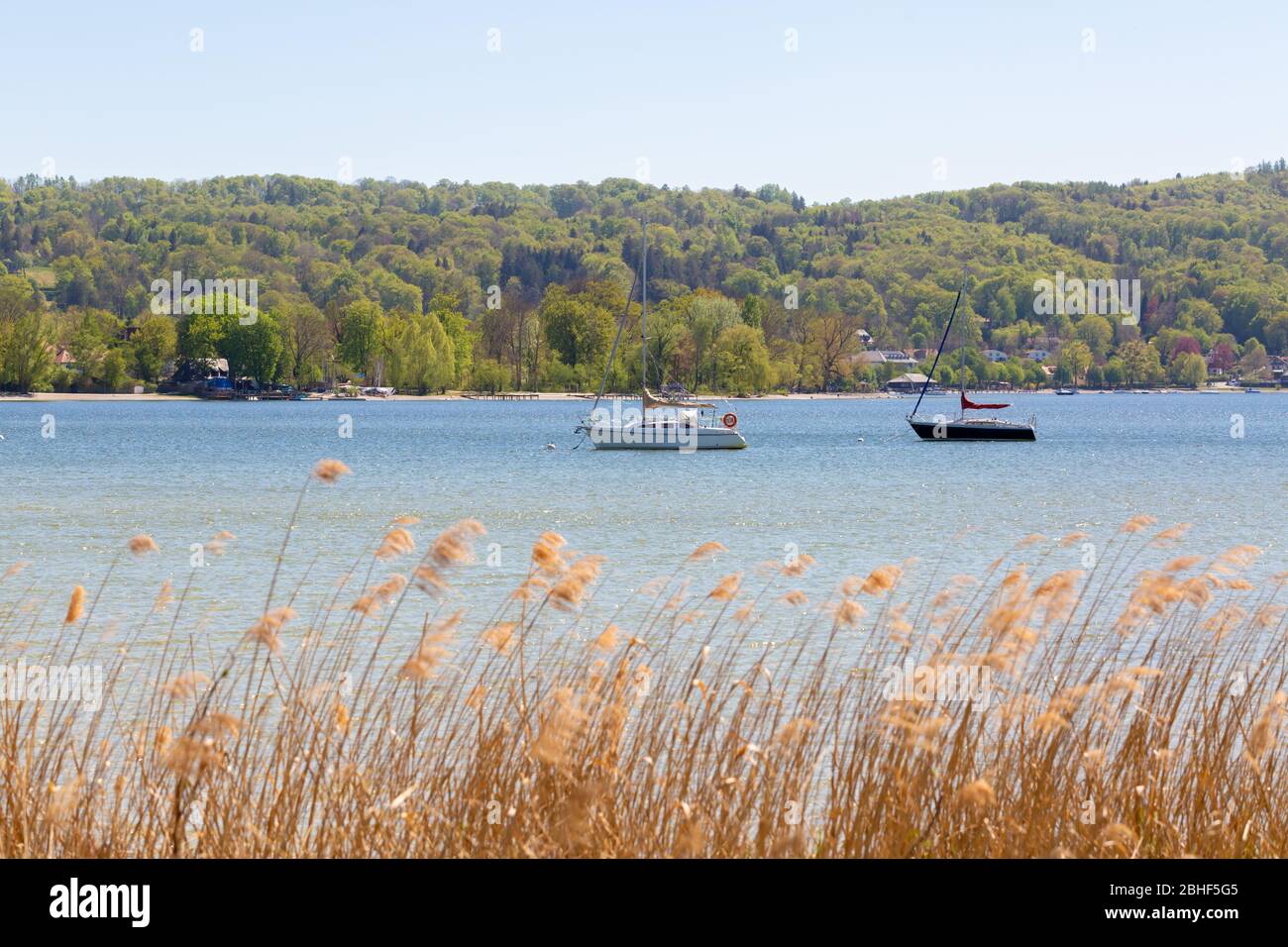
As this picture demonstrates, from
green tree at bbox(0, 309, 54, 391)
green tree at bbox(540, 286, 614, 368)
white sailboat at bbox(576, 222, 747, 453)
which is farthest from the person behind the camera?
green tree at bbox(540, 286, 614, 368)

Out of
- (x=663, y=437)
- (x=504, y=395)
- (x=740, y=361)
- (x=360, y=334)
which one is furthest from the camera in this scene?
(x=504, y=395)

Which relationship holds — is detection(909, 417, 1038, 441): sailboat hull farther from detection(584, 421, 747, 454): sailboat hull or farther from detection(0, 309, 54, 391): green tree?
detection(0, 309, 54, 391): green tree

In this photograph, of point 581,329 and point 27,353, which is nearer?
point 27,353

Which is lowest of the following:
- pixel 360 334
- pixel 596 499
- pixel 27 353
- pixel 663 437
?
pixel 596 499

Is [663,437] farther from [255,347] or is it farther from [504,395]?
[504,395]

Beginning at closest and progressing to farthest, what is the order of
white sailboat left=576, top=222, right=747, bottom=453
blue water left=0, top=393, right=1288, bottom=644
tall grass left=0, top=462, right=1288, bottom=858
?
tall grass left=0, top=462, right=1288, bottom=858 < blue water left=0, top=393, right=1288, bottom=644 < white sailboat left=576, top=222, right=747, bottom=453

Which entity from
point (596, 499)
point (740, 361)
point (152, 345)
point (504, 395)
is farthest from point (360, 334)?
point (596, 499)

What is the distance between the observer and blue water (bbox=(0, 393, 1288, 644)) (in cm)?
3150

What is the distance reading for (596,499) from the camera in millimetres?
52469

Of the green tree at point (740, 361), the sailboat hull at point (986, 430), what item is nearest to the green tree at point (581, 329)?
the green tree at point (740, 361)

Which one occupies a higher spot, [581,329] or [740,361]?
[581,329]

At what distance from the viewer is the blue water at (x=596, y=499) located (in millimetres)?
31500

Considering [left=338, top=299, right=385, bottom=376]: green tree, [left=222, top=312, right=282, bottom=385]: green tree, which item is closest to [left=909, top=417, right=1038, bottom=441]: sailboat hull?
[left=338, top=299, right=385, bottom=376]: green tree
